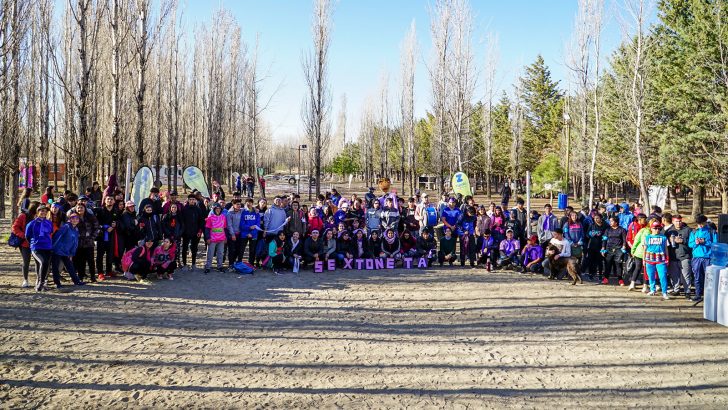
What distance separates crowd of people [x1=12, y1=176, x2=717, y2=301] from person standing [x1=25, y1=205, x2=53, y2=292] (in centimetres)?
2

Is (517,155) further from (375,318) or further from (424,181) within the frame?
(375,318)

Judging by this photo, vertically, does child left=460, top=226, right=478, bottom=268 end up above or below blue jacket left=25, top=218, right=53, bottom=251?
below

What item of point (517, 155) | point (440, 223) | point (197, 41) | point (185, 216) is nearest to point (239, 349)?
point (185, 216)

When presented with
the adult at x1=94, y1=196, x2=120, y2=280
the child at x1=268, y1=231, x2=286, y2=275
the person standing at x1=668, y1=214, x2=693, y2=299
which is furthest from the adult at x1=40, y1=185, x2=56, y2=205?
the person standing at x1=668, y1=214, x2=693, y2=299

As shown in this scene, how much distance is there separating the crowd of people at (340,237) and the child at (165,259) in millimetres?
21

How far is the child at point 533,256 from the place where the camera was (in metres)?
11.3

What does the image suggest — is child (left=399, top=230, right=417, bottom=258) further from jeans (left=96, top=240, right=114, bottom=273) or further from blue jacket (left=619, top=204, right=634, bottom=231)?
jeans (left=96, top=240, right=114, bottom=273)

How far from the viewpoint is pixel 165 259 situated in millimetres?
9773

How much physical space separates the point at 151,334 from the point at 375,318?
3.31 metres

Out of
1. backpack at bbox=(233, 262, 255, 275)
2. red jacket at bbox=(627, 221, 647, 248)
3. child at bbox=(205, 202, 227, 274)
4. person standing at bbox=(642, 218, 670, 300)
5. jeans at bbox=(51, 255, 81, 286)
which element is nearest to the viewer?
jeans at bbox=(51, 255, 81, 286)

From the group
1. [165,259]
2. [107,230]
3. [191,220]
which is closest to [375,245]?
[191,220]

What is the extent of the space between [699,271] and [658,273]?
672 mm

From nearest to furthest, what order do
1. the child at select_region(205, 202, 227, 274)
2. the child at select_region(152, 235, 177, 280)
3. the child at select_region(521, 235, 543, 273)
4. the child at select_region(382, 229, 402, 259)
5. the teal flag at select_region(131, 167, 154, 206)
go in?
the child at select_region(152, 235, 177, 280)
the child at select_region(205, 202, 227, 274)
the child at select_region(521, 235, 543, 273)
the child at select_region(382, 229, 402, 259)
the teal flag at select_region(131, 167, 154, 206)

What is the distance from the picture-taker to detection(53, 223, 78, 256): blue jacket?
850 centimetres
